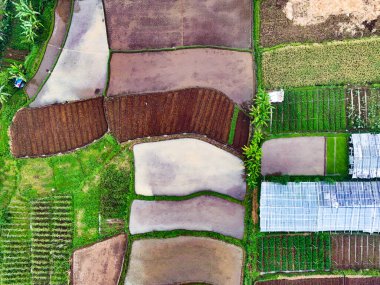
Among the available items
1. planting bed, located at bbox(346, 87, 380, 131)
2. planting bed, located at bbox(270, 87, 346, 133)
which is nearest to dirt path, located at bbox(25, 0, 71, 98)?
planting bed, located at bbox(270, 87, 346, 133)

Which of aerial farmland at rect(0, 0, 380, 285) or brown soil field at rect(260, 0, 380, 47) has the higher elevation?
brown soil field at rect(260, 0, 380, 47)

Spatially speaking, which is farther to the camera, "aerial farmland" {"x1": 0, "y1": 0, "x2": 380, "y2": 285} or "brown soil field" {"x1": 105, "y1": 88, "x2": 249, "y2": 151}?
"brown soil field" {"x1": 105, "y1": 88, "x2": 249, "y2": 151}

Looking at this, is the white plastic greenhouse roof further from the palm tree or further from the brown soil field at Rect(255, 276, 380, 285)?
the palm tree

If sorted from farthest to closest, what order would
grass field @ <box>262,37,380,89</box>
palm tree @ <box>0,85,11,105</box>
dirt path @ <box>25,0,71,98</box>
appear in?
dirt path @ <box>25,0,71,98</box> < palm tree @ <box>0,85,11,105</box> < grass field @ <box>262,37,380,89</box>

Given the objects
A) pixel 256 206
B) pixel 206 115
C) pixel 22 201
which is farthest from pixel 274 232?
pixel 22 201

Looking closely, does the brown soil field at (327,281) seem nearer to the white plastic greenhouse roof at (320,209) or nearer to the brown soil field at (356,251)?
the brown soil field at (356,251)

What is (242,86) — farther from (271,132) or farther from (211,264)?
(211,264)
